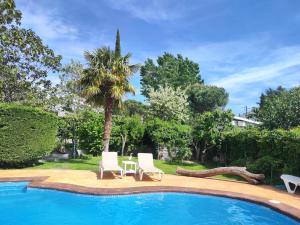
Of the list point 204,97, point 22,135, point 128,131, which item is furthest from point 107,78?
point 204,97

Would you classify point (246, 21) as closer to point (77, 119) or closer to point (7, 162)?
point (77, 119)

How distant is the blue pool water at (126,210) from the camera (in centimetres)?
966

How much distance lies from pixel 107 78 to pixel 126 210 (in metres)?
8.52

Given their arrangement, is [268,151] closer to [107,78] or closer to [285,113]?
[107,78]

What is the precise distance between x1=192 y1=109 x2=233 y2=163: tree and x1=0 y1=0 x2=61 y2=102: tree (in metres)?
11.3

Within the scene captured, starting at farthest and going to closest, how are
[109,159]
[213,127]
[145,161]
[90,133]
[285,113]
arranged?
[285,113] → [90,133] → [213,127] → [145,161] → [109,159]

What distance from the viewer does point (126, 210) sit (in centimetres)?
1079

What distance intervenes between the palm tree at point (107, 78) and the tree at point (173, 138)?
577cm

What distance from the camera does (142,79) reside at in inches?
2338

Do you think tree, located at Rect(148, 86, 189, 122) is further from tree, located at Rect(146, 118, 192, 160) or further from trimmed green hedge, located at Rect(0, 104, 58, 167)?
trimmed green hedge, located at Rect(0, 104, 58, 167)

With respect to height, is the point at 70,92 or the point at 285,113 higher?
the point at 70,92

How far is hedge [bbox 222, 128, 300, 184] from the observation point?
46.9 ft

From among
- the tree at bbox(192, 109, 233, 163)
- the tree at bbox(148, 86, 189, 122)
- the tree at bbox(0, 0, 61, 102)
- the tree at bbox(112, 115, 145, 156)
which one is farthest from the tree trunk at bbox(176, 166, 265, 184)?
the tree at bbox(148, 86, 189, 122)

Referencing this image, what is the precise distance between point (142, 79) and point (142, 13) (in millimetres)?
39949
